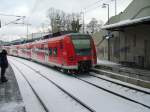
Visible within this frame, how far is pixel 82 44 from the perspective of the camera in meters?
19.9

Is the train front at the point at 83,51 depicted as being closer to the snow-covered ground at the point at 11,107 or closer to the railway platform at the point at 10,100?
the railway platform at the point at 10,100

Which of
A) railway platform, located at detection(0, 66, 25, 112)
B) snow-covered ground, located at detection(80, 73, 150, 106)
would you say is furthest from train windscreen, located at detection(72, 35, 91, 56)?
railway platform, located at detection(0, 66, 25, 112)

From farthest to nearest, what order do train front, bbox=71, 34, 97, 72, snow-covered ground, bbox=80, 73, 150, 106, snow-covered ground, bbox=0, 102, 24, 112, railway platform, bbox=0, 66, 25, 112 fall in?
train front, bbox=71, 34, 97, 72 → snow-covered ground, bbox=80, 73, 150, 106 → railway platform, bbox=0, 66, 25, 112 → snow-covered ground, bbox=0, 102, 24, 112

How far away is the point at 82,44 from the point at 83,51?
502 mm

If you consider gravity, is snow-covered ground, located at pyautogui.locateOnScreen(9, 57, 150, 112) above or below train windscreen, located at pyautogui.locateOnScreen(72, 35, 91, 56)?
below

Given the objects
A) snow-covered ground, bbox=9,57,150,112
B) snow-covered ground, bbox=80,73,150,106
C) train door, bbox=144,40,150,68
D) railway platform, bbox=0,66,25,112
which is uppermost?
train door, bbox=144,40,150,68

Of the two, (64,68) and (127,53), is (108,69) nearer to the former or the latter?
(64,68)

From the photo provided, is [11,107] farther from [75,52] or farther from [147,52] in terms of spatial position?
[147,52]

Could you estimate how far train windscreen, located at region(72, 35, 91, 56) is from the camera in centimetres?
1961

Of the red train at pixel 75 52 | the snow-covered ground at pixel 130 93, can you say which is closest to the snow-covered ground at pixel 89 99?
the snow-covered ground at pixel 130 93

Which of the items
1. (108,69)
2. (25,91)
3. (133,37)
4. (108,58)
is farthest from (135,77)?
(108,58)

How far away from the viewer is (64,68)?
20047 mm

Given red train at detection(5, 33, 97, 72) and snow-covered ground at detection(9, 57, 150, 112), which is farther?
red train at detection(5, 33, 97, 72)

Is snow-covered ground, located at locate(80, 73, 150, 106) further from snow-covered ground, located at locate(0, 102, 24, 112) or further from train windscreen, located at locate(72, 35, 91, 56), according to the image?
snow-covered ground, located at locate(0, 102, 24, 112)
